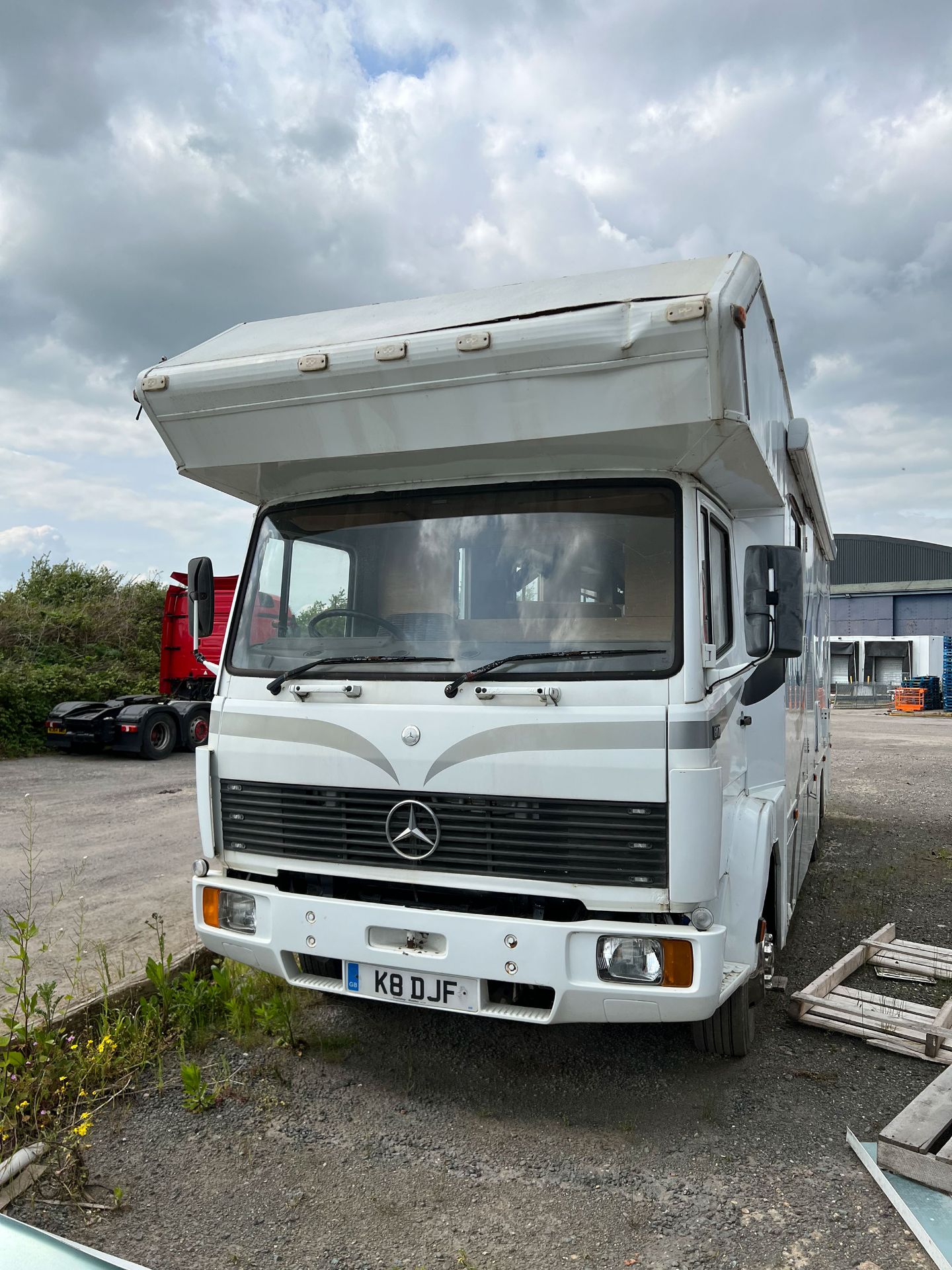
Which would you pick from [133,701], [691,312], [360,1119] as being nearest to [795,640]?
[691,312]

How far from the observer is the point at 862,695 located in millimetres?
31812

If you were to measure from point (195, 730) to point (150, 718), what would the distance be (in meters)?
1.04

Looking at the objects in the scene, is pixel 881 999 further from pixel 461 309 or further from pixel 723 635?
pixel 461 309

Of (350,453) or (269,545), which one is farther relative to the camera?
(269,545)

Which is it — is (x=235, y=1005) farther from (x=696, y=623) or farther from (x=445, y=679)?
(x=696, y=623)

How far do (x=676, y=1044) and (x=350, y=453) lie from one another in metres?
2.85

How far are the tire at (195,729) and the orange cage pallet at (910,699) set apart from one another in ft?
73.4

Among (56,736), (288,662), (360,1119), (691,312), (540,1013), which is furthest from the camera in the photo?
(56,736)

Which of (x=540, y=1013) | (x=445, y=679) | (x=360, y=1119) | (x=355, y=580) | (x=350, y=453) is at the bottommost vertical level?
(x=360, y=1119)

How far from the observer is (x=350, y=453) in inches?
139

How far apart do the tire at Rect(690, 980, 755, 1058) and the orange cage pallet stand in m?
27.5

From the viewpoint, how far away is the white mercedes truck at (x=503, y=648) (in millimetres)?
3062

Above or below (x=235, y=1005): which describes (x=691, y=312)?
above

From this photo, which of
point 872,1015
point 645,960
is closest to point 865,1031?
point 872,1015
